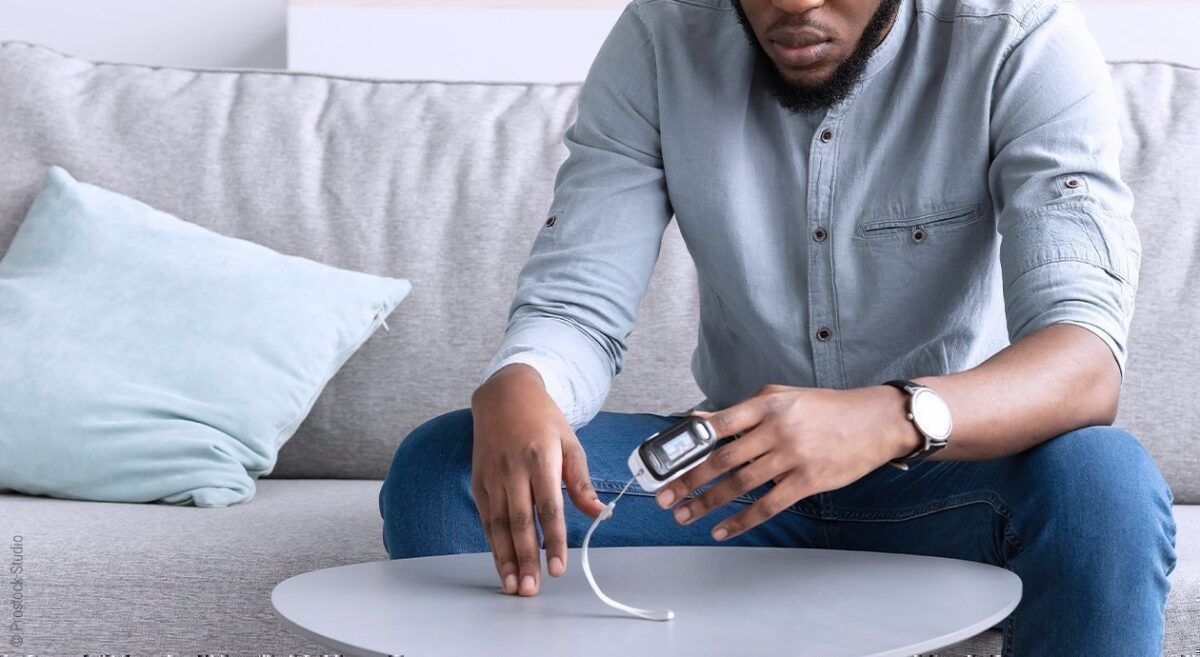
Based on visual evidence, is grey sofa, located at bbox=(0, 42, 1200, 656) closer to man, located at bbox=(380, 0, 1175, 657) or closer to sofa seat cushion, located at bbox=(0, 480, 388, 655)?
sofa seat cushion, located at bbox=(0, 480, 388, 655)

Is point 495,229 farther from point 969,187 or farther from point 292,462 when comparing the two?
point 969,187

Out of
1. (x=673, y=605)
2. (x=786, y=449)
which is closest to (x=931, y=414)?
(x=786, y=449)

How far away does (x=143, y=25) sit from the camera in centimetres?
224

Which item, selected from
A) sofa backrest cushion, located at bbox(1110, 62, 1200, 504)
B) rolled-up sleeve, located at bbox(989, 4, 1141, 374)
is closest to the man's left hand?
rolled-up sleeve, located at bbox(989, 4, 1141, 374)

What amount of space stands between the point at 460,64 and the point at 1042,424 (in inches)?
58.4

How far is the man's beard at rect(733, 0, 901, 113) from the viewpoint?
1.19 meters

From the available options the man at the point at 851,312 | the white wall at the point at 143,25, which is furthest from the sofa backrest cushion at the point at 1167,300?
the white wall at the point at 143,25

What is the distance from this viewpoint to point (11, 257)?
163 centimetres

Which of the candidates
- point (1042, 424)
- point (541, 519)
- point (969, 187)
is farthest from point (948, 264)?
point (541, 519)

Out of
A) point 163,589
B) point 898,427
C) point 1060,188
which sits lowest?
point 163,589

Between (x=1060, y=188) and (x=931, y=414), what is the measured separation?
0.28 meters

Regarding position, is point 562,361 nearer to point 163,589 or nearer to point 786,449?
point 786,449

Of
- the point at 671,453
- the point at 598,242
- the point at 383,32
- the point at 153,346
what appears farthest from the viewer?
the point at 383,32

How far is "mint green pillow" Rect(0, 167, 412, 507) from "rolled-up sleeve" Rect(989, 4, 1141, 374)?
843 mm
